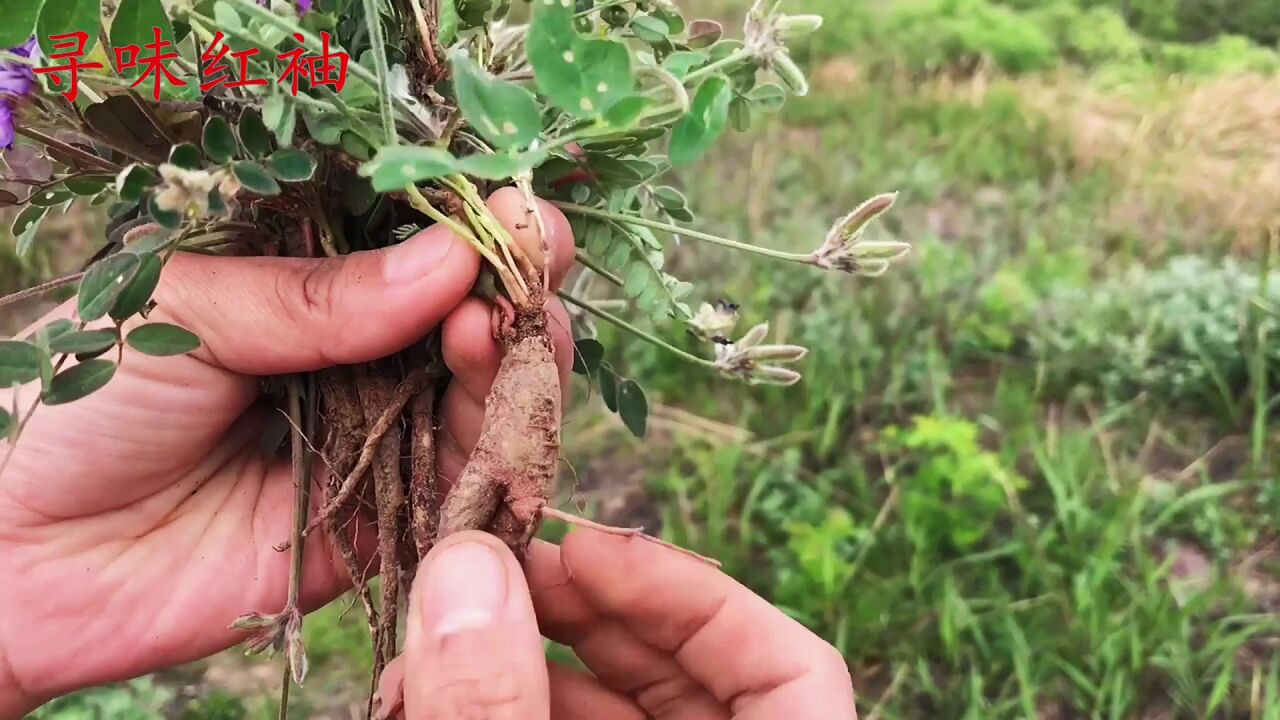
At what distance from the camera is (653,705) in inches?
39.3

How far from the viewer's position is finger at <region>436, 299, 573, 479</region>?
0.72 m

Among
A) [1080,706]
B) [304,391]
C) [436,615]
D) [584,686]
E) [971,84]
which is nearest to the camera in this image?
A: [436,615]

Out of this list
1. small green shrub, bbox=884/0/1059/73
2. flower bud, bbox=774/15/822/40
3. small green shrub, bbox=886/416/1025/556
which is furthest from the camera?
small green shrub, bbox=884/0/1059/73

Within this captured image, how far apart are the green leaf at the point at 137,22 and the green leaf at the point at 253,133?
0.07 metres

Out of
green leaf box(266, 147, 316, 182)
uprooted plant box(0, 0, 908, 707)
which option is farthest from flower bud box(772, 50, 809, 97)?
green leaf box(266, 147, 316, 182)

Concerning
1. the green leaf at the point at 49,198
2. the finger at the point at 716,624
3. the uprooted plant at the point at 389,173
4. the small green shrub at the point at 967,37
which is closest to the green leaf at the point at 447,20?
the uprooted plant at the point at 389,173

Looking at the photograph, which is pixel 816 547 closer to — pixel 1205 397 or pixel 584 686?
pixel 584 686

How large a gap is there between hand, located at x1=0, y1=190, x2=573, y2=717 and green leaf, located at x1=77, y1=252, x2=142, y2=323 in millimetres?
167

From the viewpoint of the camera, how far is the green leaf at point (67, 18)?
1.61 ft

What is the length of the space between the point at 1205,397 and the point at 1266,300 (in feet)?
0.81

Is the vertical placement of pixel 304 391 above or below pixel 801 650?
above

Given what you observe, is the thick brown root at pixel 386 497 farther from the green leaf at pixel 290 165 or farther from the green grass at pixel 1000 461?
the green grass at pixel 1000 461

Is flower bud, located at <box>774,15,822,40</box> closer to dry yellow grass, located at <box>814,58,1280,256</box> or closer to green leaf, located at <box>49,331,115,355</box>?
green leaf, located at <box>49,331,115,355</box>

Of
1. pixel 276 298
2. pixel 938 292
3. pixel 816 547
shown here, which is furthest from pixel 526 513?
pixel 938 292
